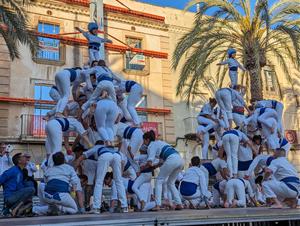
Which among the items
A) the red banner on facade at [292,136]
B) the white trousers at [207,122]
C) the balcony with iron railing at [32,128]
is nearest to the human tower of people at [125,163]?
the white trousers at [207,122]

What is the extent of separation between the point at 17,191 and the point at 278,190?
195 inches

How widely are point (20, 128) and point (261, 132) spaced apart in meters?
15.1

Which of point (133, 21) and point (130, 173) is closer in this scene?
point (130, 173)

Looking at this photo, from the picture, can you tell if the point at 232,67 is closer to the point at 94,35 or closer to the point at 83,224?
the point at 94,35

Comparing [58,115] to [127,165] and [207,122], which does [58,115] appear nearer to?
[127,165]

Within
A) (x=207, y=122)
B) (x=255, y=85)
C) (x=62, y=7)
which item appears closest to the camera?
(x=207, y=122)

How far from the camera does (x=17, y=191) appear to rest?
7.95 meters

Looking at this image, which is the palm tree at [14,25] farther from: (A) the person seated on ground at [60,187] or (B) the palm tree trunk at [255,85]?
(B) the palm tree trunk at [255,85]

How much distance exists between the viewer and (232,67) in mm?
11789

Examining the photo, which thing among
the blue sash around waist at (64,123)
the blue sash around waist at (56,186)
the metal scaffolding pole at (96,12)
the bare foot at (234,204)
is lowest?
the bare foot at (234,204)

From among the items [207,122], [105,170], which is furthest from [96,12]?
[105,170]

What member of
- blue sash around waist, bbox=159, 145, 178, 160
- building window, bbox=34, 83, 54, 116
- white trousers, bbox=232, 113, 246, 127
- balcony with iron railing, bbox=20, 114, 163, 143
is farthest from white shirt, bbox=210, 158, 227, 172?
building window, bbox=34, 83, 54, 116

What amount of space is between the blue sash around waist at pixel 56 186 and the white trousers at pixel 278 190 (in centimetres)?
378

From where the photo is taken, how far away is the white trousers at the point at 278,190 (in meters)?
7.85
